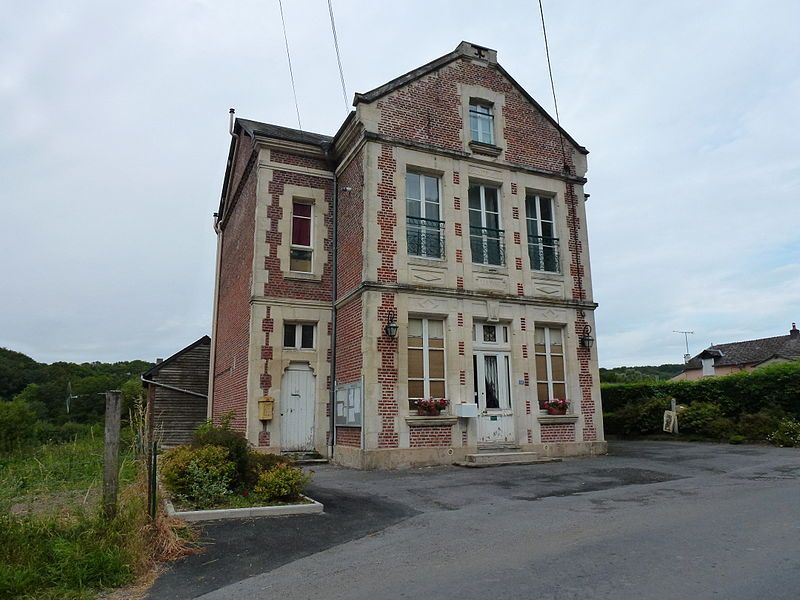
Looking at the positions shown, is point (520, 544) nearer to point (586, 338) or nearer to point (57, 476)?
point (57, 476)

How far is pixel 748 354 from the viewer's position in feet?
136

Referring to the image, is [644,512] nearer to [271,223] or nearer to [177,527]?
[177,527]

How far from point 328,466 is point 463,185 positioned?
281 inches

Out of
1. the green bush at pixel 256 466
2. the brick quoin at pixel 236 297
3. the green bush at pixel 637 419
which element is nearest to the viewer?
the green bush at pixel 256 466

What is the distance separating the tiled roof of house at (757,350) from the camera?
3867cm

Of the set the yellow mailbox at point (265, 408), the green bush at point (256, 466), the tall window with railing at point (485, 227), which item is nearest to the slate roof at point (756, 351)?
the tall window with railing at point (485, 227)

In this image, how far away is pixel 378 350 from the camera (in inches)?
480

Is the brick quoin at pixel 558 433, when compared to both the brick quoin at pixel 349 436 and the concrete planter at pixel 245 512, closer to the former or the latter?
the brick quoin at pixel 349 436

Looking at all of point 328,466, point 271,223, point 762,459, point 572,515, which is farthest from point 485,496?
point 271,223

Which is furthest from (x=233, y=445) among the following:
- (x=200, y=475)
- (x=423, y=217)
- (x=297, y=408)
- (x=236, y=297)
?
(x=236, y=297)

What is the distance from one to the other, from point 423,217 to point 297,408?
5.40 m

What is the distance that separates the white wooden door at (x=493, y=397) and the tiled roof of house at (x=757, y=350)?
31.9m

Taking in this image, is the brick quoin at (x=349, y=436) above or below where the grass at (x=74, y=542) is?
above

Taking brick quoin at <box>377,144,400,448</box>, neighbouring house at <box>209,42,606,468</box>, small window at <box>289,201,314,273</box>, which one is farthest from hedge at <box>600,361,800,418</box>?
small window at <box>289,201,314,273</box>
